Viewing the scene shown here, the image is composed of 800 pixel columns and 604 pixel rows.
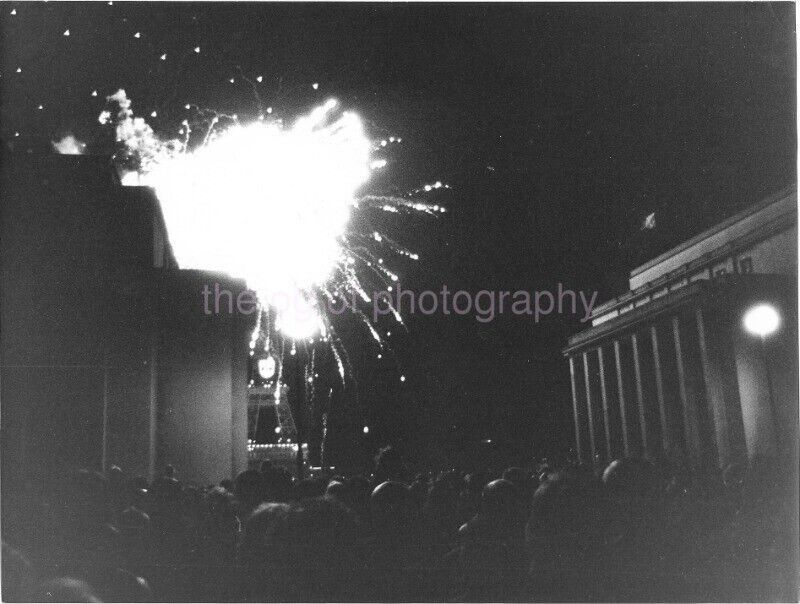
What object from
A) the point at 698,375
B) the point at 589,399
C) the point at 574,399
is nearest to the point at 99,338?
the point at 698,375

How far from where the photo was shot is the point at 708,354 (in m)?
52.8

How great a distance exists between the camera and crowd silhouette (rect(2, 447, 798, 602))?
33.7 feet

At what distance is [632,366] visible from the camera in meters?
65.9

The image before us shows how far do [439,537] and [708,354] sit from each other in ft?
145

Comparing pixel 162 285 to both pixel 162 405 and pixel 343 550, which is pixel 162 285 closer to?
pixel 162 405

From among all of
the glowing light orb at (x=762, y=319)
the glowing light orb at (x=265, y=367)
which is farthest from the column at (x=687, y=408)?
the glowing light orb at (x=265, y=367)

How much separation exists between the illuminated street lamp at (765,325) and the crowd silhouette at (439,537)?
119 feet

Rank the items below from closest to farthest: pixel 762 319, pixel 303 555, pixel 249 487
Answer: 1. pixel 303 555
2. pixel 249 487
3. pixel 762 319

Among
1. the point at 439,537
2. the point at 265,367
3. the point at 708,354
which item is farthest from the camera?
the point at 708,354

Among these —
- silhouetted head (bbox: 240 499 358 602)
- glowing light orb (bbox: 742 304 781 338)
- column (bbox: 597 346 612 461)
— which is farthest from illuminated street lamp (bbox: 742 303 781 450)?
silhouetted head (bbox: 240 499 358 602)

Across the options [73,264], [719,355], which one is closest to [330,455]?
[719,355]

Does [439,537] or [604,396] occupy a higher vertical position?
[604,396]

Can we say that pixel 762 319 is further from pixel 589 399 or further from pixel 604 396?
pixel 589 399

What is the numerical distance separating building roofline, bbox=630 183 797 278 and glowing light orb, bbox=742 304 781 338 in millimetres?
7251
